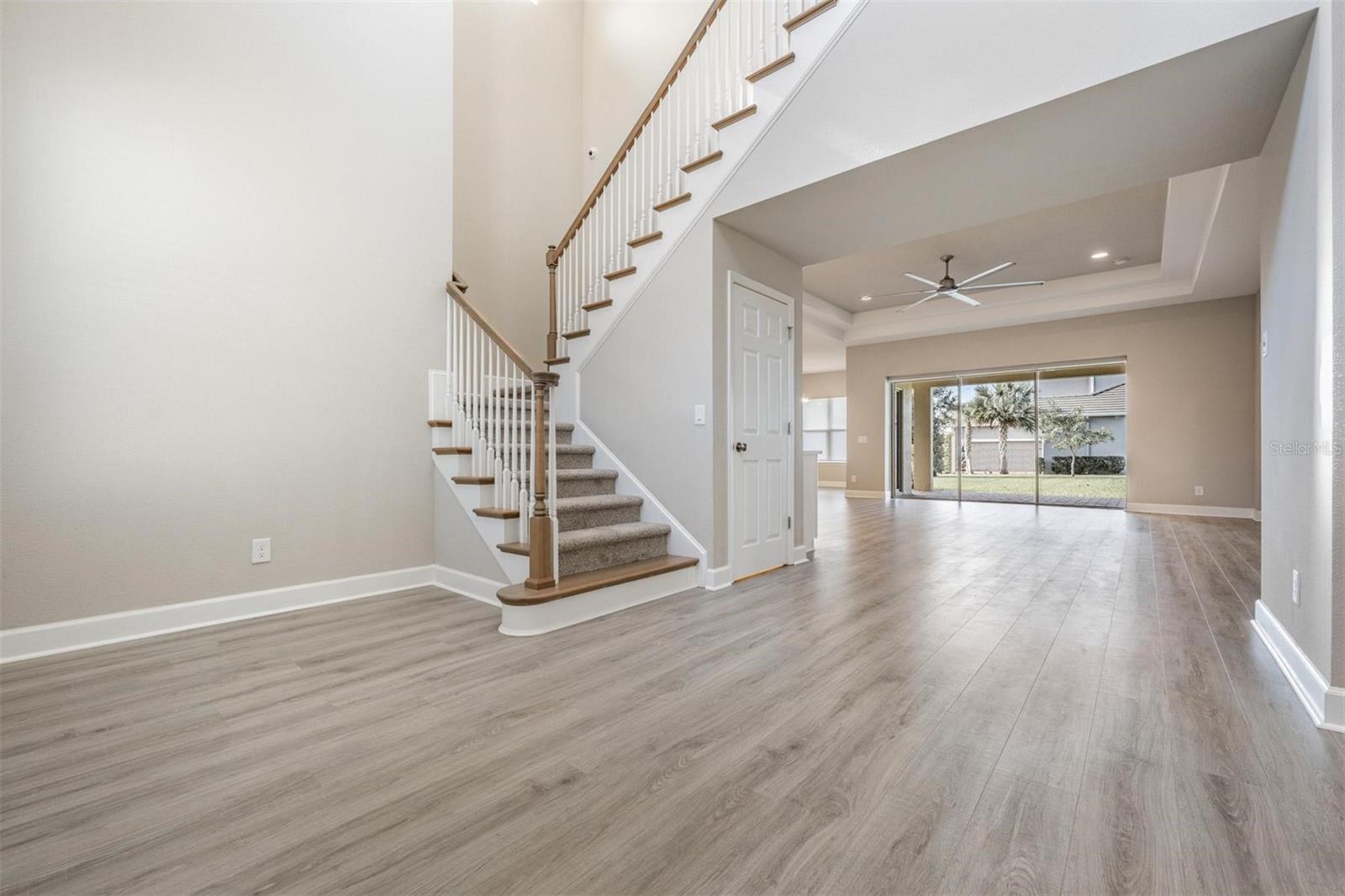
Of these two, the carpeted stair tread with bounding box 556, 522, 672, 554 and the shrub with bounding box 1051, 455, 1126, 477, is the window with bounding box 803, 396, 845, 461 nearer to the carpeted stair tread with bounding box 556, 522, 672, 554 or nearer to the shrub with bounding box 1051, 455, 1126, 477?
the shrub with bounding box 1051, 455, 1126, 477

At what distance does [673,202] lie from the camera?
387 centimetres

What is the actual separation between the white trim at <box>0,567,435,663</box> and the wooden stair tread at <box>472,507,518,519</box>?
77 centimetres

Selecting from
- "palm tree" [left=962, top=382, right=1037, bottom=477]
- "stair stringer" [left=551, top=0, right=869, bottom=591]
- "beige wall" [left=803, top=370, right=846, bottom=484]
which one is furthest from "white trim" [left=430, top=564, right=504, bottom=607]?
"beige wall" [left=803, top=370, right=846, bottom=484]

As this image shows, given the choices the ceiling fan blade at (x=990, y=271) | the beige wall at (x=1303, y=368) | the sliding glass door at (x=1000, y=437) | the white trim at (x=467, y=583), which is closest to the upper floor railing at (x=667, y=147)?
the white trim at (x=467, y=583)

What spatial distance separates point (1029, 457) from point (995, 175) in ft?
24.5

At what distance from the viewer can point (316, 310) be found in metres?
3.34

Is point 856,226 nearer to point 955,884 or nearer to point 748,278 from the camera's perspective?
point 748,278

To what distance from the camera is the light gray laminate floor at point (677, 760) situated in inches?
48.0

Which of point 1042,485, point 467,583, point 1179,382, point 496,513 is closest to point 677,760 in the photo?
point 496,513

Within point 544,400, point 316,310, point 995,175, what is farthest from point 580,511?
point 995,175

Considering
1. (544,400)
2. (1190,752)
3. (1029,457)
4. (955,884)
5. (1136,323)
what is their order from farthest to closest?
1. (1029,457)
2. (1136,323)
3. (544,400)
4. (1190,752)
5. (955,884)

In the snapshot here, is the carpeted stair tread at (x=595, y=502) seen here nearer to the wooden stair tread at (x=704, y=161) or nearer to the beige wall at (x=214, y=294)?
the beige wall at (x=214, y=294)

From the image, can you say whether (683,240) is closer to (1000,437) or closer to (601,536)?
(601,536)

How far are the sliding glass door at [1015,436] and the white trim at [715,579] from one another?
7122 mm
